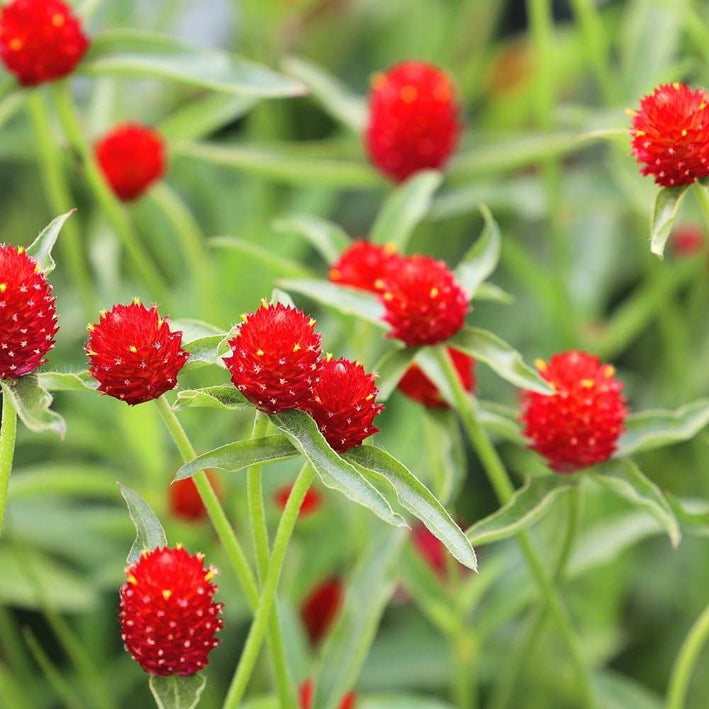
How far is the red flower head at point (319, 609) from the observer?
1412mm

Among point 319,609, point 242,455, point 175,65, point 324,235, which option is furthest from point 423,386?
point 319,609

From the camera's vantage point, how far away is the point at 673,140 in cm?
76

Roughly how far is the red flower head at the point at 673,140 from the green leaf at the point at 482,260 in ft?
0.54

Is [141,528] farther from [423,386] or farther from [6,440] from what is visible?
[423,386]

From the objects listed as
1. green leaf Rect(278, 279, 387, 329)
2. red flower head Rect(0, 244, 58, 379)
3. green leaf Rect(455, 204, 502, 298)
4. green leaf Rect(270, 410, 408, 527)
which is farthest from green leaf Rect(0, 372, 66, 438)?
green leaf Rect(455, 204, 502, 298)

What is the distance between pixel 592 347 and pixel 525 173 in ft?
2.00

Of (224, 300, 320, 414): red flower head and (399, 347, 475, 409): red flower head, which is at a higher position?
(224, 300, 320, 414): red flower head

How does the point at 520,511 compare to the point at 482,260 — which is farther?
the point at 482,260

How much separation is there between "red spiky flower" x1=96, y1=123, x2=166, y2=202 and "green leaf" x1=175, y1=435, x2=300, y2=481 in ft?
2.31

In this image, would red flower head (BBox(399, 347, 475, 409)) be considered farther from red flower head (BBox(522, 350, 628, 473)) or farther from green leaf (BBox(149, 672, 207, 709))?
green leaf (BBox(149, 672, 207, 709))

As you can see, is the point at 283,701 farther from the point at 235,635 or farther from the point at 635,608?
the point at 635,608

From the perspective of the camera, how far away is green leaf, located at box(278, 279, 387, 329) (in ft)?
2.91

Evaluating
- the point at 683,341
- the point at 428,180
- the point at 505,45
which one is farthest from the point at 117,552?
the point at 505,45

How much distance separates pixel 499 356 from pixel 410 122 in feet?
2.17
